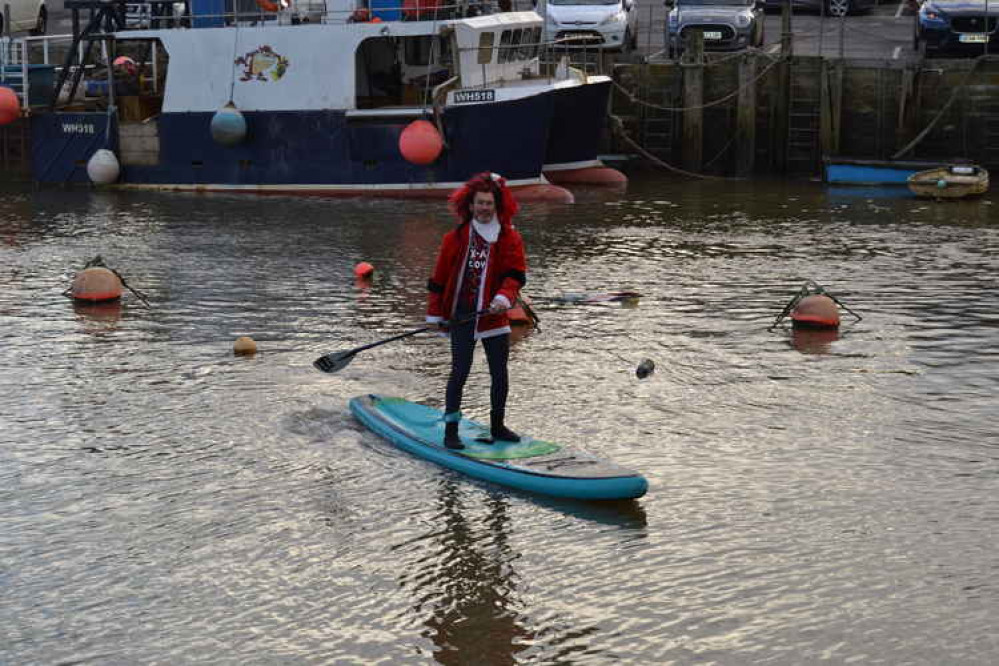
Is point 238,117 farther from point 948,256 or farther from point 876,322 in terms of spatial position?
point 876,322

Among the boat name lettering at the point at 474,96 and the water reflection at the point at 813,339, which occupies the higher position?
the boat name lettering at the point at 474,96

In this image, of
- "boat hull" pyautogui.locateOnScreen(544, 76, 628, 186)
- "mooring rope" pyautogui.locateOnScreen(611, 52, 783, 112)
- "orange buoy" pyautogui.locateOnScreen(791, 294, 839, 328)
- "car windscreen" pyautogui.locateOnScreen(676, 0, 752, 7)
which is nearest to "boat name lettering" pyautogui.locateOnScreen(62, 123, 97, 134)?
"boat hull" pyautogui.locateOnScreen(544, 76, 628, 186)

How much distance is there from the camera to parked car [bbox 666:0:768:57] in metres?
27.7

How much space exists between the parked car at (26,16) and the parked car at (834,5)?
1628 centimetres

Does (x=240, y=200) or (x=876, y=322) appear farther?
(x=240, y=200)

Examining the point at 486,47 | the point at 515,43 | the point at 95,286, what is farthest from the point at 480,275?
the point at 515,43

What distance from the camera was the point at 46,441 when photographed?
10.5 metres

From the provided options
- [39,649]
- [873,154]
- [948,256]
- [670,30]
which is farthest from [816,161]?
[39,649]

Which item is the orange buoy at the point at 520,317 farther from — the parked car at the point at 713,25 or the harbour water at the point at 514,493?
the parked car at the point at 713,25

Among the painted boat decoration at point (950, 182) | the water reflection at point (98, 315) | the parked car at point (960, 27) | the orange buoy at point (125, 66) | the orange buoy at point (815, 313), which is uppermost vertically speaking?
the parked car at point (960, 27)

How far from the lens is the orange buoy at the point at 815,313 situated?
1398 centimetres

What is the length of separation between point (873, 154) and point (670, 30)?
449 cm

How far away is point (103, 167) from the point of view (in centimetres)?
2605

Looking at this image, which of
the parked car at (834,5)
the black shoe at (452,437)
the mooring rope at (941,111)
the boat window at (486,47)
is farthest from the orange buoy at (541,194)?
the black shoe at (452,437)
